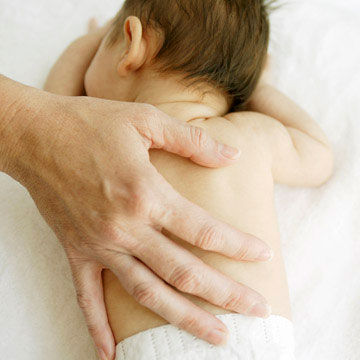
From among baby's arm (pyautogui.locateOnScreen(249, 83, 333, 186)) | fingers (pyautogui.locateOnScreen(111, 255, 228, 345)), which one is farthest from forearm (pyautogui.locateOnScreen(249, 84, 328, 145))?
fingers (pyautogui.locateOnScreen(111, 255, 228, 345))

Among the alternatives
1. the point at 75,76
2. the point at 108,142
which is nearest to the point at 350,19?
the point at 75,76

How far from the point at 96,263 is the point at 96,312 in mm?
98

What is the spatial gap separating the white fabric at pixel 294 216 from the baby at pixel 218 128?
0.32 feet

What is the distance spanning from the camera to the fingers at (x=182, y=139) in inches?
35.8

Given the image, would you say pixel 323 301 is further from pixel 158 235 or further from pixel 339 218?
pixel 158 235

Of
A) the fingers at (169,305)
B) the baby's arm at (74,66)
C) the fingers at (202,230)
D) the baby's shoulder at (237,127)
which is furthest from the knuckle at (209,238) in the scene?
the baby's arm at (74,66)

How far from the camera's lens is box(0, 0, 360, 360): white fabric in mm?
1032

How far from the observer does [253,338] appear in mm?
895

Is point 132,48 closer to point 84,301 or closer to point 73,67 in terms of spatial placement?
point 73,67

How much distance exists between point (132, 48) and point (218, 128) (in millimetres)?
277

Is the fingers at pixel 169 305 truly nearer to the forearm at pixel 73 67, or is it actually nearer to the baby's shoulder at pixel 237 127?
the baby's shoulder at pixel 237 127

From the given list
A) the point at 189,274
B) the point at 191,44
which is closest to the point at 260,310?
the point at 189,274

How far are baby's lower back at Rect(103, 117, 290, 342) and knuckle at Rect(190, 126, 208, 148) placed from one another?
67 mm

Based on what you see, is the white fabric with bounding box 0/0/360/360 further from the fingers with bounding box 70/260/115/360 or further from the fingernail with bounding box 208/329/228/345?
the fingernail with bounding box 208/329/228/345
